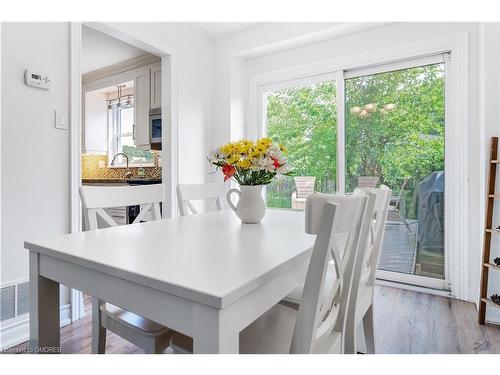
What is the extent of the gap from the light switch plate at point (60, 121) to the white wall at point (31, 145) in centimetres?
3

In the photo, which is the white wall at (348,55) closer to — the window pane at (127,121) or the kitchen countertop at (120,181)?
the kitchen countertop at (120,181)

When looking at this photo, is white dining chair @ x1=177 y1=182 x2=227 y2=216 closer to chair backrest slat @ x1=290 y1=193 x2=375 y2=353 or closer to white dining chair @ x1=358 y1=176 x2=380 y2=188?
chair backrest slat @ x1=290 y1=193 x2=375 y2=353

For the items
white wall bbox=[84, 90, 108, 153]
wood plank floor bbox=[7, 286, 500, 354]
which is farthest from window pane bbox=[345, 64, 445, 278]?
white wall bbox=[84, 90, 108, 153]

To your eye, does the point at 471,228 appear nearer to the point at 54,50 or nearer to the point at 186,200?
the point at 186,200

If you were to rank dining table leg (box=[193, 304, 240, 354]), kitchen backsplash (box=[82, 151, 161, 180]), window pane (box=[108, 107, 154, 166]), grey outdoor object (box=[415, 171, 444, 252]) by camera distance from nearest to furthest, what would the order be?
dining table leg (box=[193, 304, 240, 354])
grey outdoor object (box=[415, 171, 444, 252])
kitchen backsplash (box=[82, 151, 161, 180])
window pane (box=[108, 107, 154, 166])

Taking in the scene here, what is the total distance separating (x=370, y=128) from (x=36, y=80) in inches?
104

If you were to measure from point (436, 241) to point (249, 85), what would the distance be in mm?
2449

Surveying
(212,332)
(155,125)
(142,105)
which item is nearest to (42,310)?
(212,332)

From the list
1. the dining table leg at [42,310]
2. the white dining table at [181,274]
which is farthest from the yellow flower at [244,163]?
the dining table leg at [42,310]

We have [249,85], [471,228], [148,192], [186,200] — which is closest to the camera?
[148,192]

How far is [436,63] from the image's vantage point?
256cm

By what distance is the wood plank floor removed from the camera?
1.74 meters

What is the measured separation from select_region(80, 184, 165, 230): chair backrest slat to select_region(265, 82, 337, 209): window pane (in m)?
1.84
